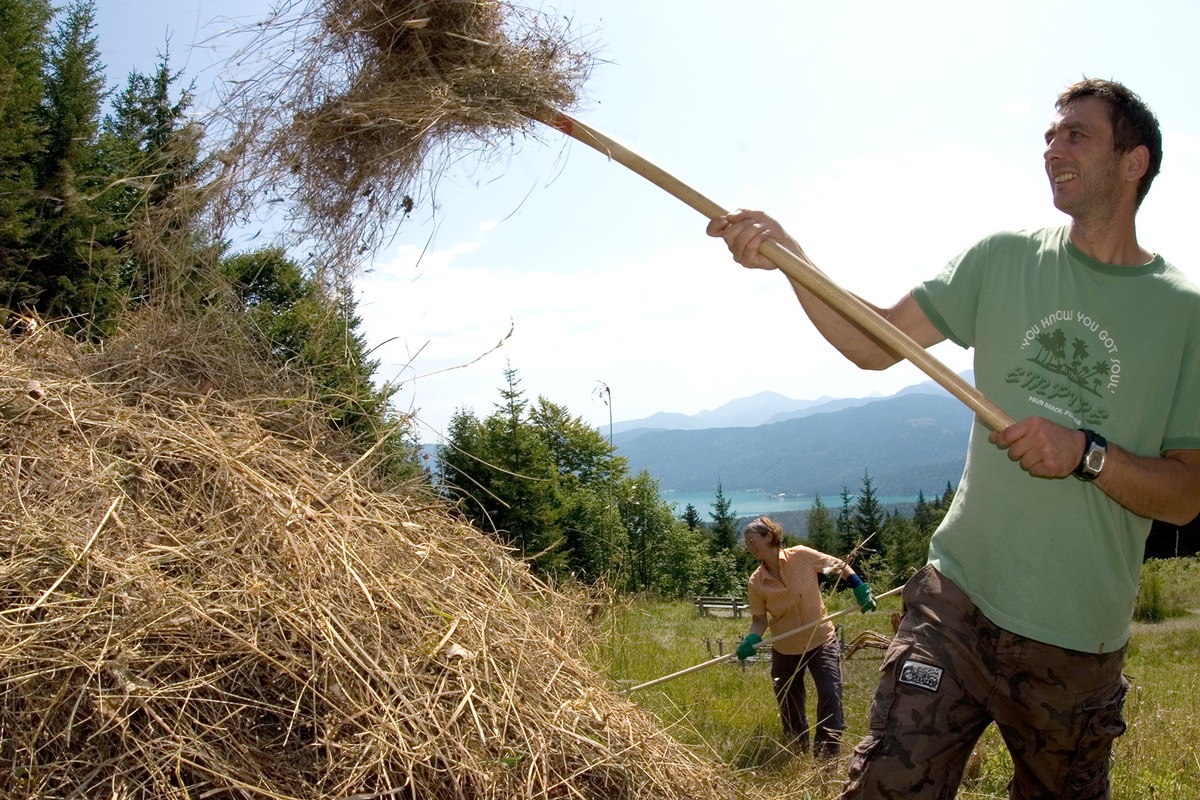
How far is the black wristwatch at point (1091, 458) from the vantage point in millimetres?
1952

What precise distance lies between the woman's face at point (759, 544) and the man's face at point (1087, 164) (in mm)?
3792

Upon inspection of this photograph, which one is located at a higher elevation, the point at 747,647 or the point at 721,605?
the point at 747,647

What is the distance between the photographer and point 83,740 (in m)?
1.88

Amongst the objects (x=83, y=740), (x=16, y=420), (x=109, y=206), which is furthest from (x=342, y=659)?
(x=109, y=206)

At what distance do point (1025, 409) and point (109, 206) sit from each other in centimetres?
1098

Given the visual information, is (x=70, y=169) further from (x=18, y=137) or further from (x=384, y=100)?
(x=384, y=100)

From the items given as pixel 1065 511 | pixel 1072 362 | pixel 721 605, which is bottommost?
pixel 721 605

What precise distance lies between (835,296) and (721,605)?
60.4ft

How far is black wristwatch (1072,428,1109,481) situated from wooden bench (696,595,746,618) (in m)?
16.0

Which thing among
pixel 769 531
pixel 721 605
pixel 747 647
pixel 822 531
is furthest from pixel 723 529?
pixel 747 647

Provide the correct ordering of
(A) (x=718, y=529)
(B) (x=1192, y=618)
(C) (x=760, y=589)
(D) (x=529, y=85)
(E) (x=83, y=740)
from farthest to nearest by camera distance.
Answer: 1. (A) (x=718, y=529)
2. (B) (x=1192, y=618)
3. (C) (x=760, y=589)
4. (D) (x=529, y=85)
5. (E) (x=83, y=740)

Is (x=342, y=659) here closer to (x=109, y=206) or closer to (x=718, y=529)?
(x=109, y=206)

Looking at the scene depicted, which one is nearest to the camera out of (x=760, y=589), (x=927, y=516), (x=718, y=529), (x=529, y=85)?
(x=529, y=85)

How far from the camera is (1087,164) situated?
2180 mm
